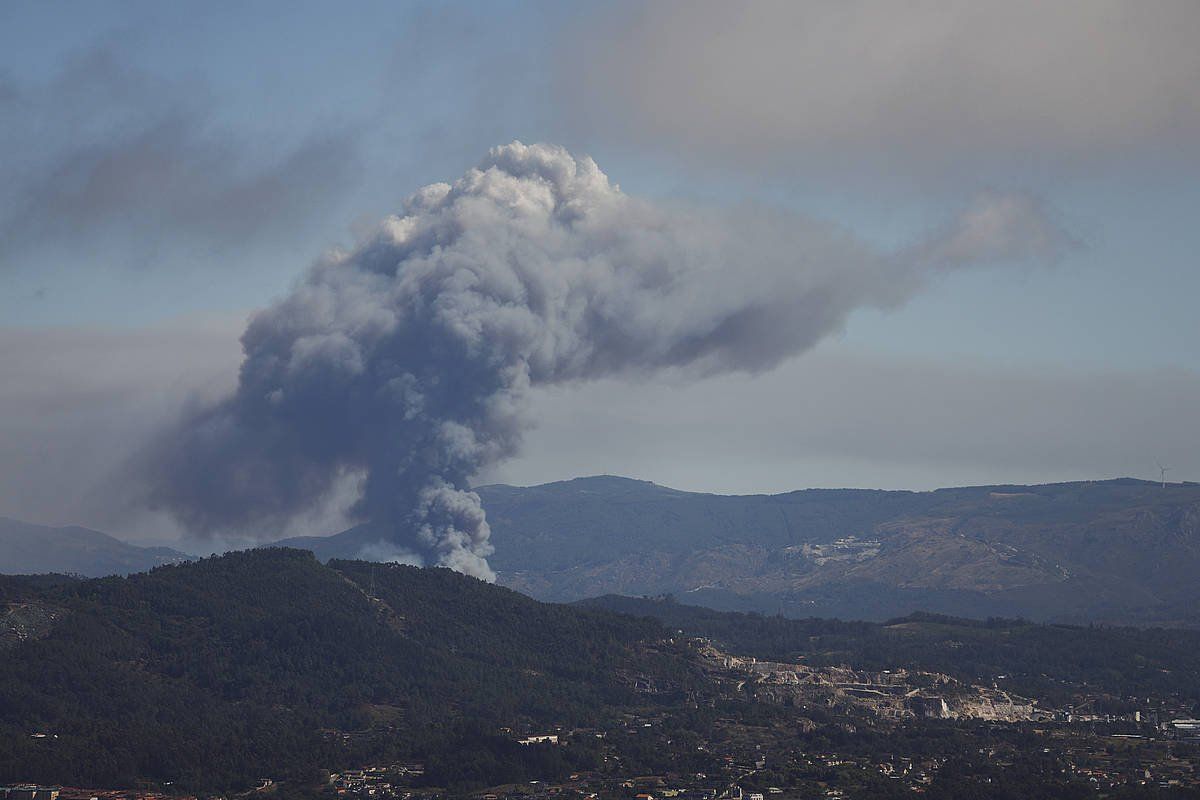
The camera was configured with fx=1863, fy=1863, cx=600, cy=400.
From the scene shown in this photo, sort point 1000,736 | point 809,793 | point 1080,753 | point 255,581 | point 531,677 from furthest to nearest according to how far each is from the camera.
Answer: point 255,581 → point 531,677 → point 1000,736 → point 1080,753 → point 809,793

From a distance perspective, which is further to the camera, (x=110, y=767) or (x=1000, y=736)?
(x=1000, y=736)

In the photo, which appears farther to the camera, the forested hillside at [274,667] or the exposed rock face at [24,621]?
the exposed rock face at [24,621]

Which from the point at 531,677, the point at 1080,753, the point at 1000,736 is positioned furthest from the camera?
the point at 531,677

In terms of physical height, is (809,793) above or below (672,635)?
below

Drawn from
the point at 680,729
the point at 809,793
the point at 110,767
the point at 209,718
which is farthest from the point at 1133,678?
the point at 110,767

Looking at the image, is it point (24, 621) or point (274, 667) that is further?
point (274, 667)

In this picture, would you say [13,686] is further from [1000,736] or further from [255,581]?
[1000,736]

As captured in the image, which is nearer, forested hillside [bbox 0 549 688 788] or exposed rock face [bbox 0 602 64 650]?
forested hillside [bbox 0 549 688 788]

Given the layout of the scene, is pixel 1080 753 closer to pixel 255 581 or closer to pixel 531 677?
pixel 531 677

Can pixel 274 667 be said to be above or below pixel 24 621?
below
